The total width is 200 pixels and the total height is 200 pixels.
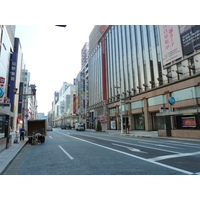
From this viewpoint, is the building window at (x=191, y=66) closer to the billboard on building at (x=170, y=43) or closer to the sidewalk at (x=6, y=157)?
the billboard on building at (x=170, y=43)

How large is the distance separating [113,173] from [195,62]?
892 inches

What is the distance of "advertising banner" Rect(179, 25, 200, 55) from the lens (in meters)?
21.7

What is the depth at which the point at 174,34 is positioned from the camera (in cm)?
2528

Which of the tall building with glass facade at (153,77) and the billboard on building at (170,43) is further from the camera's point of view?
the billboard on building at (170,43)

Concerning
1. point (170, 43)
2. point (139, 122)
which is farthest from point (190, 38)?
point (139, 122)

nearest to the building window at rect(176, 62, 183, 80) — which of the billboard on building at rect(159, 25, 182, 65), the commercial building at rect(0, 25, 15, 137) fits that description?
the billboard on building at rect(159, 25, 182, 65)

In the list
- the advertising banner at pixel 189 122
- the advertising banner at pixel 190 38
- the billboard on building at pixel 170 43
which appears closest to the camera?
the advertising banner at pixel 189 122

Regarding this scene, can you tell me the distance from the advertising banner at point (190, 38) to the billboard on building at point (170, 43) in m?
0.73

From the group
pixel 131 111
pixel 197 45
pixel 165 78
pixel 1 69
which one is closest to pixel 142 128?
pixel 131 111

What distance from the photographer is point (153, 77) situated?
1172 inches

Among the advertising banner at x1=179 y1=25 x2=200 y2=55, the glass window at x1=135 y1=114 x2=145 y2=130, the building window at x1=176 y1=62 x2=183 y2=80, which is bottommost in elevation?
the glass window at x1=135 y1=114 x2=145 y2=130

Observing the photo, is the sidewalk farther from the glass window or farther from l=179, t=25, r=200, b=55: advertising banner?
the glass window

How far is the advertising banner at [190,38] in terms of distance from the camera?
2172cm

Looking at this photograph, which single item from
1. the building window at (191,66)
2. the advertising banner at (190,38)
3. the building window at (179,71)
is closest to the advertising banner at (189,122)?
the building window at (191,66)
